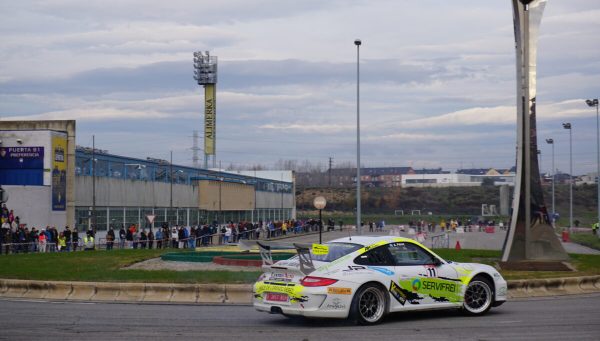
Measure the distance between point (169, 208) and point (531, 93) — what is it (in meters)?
48.3

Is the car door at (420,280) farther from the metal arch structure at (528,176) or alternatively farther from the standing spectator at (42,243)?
the standing spectator at (42,243)

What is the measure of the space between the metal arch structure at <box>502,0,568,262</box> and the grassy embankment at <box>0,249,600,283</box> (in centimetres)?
107

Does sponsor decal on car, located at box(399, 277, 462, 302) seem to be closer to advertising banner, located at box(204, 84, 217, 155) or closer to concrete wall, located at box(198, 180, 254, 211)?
concrete wall, located at box(198, 180, 254, 211)

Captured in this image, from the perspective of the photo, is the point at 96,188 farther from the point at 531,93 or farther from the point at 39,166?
the point at 531,93

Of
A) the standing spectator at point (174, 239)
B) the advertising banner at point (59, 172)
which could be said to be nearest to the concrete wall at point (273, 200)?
the advertising banner at point (59, 172)

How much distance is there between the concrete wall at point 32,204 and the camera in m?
49.0

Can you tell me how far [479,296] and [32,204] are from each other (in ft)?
128

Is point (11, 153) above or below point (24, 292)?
above

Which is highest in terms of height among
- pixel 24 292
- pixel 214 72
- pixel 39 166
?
pixel 214 72

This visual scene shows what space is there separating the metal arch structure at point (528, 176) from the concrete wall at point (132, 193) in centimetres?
3416

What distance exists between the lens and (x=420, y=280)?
45.3ft

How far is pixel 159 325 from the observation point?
523 inches

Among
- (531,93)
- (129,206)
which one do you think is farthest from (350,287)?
(129,206)

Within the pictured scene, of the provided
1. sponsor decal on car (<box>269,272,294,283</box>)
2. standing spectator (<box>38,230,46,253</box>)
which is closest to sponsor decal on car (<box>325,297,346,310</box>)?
sponsor decal on car (<box>269,272,294,283</box>)
